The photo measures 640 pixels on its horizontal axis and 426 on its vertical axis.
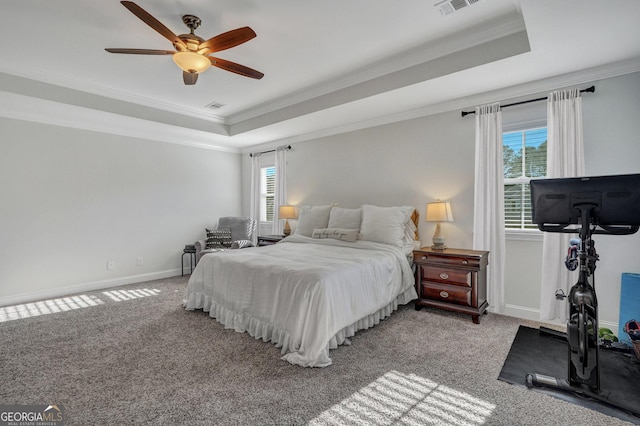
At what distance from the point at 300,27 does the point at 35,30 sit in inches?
91.6

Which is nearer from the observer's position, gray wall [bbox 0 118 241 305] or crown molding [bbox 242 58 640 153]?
crown molding [bbox 242 58 640 153]

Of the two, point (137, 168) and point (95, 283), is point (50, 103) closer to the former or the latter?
point (137, 168)

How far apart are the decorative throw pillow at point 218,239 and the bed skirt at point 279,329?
65.1 inches

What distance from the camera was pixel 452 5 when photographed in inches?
90.9

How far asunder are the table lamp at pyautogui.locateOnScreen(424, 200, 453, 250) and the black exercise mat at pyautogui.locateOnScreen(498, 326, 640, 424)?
1091mm

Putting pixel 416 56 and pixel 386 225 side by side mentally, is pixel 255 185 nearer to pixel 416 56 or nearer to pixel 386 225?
pixel 386 225

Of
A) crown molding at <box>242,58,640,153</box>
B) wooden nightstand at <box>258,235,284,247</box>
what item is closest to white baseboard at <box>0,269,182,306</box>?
wooden nightstand at <box>258,235,284,247</box>

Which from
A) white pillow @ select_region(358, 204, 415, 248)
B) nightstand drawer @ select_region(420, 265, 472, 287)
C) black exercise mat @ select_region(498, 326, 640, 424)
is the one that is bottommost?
black exercise mat @ select_region(498, 326, 640, 424)

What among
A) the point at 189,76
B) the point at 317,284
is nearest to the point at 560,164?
the point at 317,284

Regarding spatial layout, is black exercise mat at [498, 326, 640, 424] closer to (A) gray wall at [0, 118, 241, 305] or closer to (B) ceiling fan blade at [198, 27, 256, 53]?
(B) ceiling fan blade at [198, 27, 256, 53]

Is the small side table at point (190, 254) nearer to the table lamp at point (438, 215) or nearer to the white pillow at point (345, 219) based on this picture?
the white pillow at point (345, 219)

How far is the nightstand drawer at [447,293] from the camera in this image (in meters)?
3.03

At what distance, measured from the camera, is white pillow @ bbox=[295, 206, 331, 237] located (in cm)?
423

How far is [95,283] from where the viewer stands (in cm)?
437
